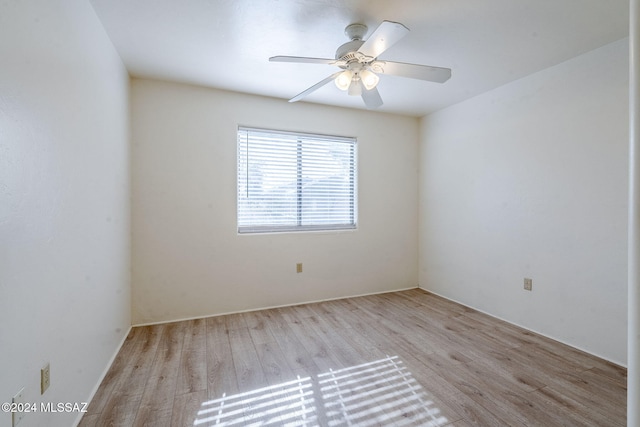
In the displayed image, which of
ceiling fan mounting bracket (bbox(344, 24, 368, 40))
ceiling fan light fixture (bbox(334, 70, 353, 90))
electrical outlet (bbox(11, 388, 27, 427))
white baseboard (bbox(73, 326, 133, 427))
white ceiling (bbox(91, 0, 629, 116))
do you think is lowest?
white baseboard (bbox(73, 326, 133, 427))

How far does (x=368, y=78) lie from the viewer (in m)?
2.05

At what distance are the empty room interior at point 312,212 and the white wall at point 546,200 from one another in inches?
0.7

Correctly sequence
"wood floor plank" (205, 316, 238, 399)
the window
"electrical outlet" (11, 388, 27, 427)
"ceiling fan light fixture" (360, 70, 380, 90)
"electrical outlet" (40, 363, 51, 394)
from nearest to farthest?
"electrical outlet" (11, 388, 27, 427) < "electrical outlet" (40, 363, 51, 394) < "wood floor plank" (205, 316, 238, 399) < "ceiling fan light fixture" (360, 70, 380, 90) < the window

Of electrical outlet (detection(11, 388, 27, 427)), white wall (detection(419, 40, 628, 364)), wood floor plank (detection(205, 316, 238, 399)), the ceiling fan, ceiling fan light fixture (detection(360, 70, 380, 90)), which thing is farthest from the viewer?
white wall (detection(419, 40, 628, 364))

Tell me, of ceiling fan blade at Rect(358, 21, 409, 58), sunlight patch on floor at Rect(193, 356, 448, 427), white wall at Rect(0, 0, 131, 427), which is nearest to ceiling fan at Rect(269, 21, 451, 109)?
ceiling fan blade at Rect(358, 21, 409, 58)

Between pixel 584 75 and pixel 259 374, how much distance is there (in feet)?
11.1

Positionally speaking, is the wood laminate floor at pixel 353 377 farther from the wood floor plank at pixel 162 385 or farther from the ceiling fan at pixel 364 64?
the ceiling fan at pixel 364 64

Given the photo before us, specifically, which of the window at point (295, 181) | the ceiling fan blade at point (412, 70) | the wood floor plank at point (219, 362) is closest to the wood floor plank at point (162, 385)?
the wood floor plank at point (219, 362)

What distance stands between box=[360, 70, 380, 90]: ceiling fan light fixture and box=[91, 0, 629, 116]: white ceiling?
29cm

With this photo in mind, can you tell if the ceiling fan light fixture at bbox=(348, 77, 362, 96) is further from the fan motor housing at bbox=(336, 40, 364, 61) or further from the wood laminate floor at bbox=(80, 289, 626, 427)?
the wood laminate floor at bbox=(80, 289, 626, 427)

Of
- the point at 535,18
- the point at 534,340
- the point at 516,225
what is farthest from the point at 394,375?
the point at 535,18

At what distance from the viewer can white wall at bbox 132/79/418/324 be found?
2832 millimetres

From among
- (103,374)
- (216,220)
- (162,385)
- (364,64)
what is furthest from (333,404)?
(364,64)

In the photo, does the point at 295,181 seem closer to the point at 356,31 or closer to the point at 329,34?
Result: the point at 329,34
